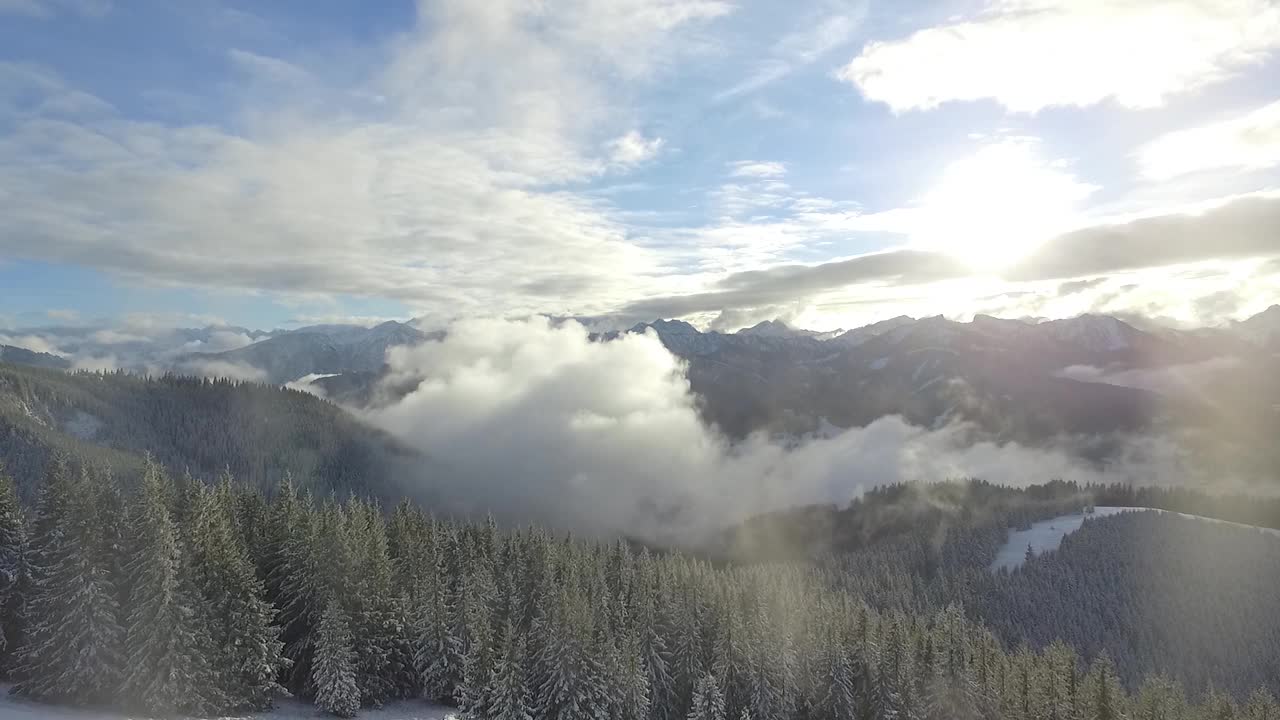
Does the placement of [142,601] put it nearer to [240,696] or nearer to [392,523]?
[240,696]

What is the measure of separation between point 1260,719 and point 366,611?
12615cm

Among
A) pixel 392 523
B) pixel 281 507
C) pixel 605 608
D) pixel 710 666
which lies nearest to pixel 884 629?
pixel 710 666

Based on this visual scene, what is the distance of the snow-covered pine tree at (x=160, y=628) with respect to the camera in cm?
4472

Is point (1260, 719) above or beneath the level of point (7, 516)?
beneath

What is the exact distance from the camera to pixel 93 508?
47.0m

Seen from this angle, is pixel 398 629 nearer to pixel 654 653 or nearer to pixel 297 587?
pixel 297 587

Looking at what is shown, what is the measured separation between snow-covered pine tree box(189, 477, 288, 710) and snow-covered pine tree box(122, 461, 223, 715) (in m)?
1.08

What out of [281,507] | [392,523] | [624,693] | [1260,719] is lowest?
[1260,719]

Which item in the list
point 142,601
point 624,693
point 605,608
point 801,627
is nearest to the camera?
point 142,601

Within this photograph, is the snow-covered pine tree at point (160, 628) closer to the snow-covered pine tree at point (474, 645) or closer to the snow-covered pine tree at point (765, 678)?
the snow-covered pine tree at point (474, 645)

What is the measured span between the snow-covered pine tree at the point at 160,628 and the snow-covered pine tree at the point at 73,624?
4.22 feet

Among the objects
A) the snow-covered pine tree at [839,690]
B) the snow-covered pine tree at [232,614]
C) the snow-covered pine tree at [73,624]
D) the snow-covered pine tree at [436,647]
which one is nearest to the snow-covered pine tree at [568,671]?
the snow-covered pine tree at [436,647]

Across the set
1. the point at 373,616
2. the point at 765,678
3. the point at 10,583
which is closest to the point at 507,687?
the point at 373,616

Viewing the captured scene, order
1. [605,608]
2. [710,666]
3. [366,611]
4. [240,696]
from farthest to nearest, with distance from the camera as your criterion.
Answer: [710,666] < [605,608] < [366,611] < [240,696]
